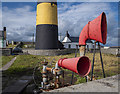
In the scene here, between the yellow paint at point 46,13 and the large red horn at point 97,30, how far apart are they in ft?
47.7

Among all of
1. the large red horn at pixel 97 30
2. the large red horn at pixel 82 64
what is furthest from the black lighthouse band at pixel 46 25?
the large red horn at pixel 82 64

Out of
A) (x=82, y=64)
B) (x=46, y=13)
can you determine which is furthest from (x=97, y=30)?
(x=46, y=13)

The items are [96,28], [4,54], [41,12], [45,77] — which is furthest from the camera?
[41,12]

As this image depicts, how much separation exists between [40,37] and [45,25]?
2.29m

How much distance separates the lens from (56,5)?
19297mm

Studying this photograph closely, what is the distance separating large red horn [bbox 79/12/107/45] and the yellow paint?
47.7ft

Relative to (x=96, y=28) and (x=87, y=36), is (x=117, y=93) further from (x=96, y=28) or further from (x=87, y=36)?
(x=87, y=36)

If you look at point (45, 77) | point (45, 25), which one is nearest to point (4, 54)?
point (45, 25)

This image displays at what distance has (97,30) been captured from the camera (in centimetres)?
393

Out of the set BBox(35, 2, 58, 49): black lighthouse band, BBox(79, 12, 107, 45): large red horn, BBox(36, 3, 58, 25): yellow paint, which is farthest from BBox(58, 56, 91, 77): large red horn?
BBox(36, 3, 58, 25): yellow paint

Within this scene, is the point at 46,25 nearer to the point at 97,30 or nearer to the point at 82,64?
the point at 97,30

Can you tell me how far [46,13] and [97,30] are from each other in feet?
51.8

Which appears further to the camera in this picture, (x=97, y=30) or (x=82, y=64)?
(x=97, y=30)

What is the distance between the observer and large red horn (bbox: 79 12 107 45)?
3.88 metres
